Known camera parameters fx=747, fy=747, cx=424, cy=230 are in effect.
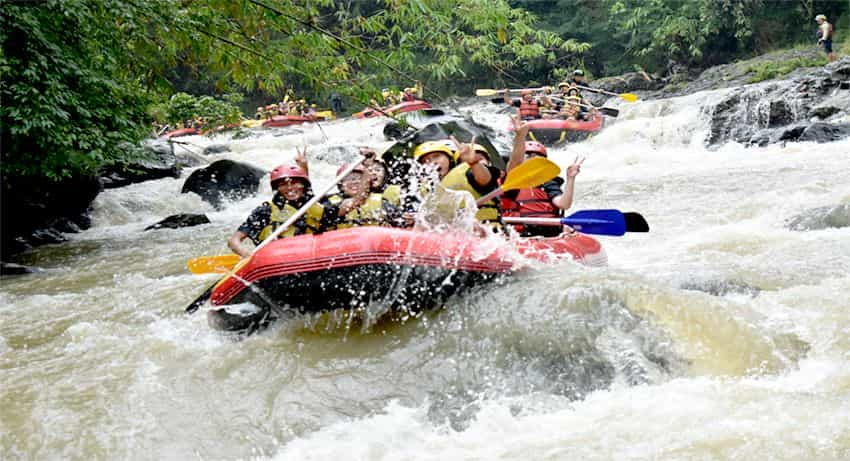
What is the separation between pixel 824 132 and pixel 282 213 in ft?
27.7

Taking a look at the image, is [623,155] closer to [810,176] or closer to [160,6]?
[810,176]

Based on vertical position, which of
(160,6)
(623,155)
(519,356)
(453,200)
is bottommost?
(623,155)

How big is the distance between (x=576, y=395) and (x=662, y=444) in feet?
1.92

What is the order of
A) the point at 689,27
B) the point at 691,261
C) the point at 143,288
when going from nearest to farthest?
the point at 691,261
the point at 143,288
the point at 689,27

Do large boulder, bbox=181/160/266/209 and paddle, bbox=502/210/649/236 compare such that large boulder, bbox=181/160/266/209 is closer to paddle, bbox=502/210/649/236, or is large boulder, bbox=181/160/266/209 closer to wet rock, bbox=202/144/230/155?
wet rock, bbox=202/144/230/155

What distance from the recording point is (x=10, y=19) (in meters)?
5.13

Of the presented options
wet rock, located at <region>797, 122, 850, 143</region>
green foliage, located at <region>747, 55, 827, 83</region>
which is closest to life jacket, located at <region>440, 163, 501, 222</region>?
wet rock, located at <region>797, 122, 850, 143</region>

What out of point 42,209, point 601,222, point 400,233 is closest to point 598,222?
point 601,222

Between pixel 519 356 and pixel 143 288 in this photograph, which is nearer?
pixel 519 356

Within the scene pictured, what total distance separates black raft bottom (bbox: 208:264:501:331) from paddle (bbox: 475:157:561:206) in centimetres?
49

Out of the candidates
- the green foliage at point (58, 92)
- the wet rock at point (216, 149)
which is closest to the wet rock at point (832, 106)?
the green foliage at point (58, 92)

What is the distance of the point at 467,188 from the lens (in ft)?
13.9

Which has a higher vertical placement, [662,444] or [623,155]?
[662,444]

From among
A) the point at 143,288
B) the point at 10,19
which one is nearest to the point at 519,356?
the point at 143,288
